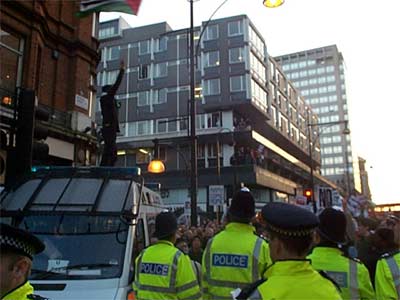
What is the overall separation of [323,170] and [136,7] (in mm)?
156462

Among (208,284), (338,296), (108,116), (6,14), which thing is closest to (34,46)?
(6,14)

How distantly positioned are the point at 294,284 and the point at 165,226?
8.45 feet

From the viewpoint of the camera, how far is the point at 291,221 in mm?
2424

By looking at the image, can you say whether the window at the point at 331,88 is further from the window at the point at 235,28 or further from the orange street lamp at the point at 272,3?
the orange street lamp at the point at 272,3

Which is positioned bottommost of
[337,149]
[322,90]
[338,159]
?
[338,159]

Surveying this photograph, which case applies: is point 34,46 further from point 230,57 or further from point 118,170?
point 230,57

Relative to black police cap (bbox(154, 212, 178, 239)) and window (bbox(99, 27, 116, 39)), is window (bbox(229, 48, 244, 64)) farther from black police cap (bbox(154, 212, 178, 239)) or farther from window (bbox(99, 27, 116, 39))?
black police cap (bbox(154, 212, 178, 239))

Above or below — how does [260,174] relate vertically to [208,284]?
above

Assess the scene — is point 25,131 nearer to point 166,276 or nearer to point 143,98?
point 166,276

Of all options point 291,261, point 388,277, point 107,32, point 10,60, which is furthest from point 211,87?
point 291,261

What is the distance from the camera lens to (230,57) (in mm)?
Result: 45938

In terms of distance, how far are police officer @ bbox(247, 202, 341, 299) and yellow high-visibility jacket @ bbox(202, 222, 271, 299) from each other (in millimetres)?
1499

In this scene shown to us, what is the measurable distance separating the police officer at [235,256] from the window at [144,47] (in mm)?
48033

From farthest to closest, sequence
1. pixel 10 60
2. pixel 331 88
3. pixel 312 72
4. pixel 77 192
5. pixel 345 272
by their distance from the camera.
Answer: pixel 312 72 → pixel 331 88 → pixel 10 60 → pixel 77 192 → pixel 345 272
